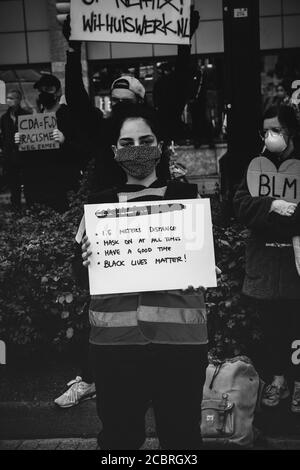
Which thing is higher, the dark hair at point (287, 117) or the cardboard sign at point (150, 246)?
the dark hair at point (287, 117)

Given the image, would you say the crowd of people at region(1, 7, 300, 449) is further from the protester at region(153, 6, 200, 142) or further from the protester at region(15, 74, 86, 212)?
the protester at region(15, 74, 86, 212)

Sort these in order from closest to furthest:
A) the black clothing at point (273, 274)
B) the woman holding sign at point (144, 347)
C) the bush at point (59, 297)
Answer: the woman holding sign at point (144, 347), the black clothing at point (273, 274), the bush at point (59, 297)

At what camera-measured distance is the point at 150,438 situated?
3982mm

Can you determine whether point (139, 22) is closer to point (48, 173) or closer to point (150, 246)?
point (150, 246)

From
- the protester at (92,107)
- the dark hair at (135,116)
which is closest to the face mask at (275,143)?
the protester at (92,107)

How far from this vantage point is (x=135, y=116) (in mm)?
2799

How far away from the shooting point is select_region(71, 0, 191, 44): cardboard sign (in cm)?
386

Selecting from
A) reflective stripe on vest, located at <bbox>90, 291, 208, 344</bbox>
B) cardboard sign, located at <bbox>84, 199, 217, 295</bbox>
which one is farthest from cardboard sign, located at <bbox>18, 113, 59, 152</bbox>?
reflective stripe on vest, located at <bbox>90, 291, 208, 344</bbox>

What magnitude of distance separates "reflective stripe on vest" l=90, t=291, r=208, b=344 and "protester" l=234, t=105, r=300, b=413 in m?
1.12

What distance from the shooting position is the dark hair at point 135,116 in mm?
2807

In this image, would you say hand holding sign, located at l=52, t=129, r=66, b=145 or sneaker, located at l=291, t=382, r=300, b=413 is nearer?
sneaker, located at l=291, t=382, r=300, b=413

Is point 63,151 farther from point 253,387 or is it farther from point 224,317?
point 253,387

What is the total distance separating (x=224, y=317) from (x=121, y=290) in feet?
5.55

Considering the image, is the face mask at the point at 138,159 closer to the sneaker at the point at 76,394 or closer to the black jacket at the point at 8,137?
the sneaker at the point at 76,394
